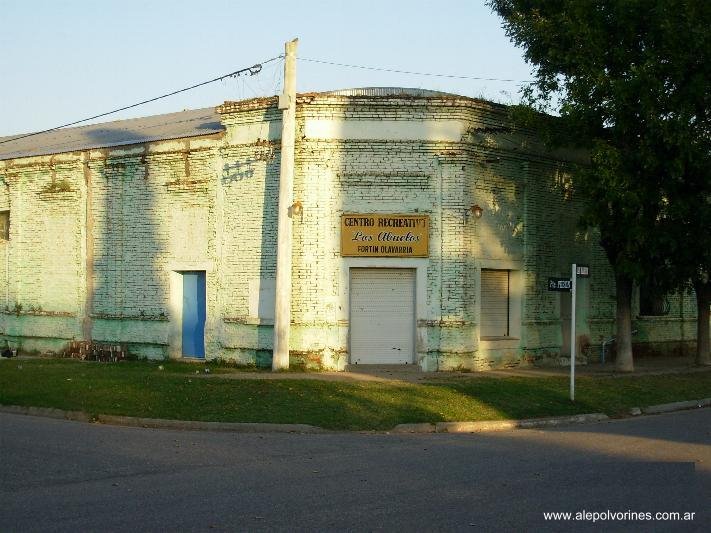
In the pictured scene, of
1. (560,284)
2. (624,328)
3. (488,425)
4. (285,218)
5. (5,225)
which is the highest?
(5,225)

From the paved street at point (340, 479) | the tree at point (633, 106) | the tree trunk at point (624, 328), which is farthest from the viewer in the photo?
the tree trunk at point (624, 328)

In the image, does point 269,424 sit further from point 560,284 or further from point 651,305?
point 651,305

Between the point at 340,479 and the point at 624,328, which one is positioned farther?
the point at 624,328

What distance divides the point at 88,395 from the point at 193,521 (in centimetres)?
978

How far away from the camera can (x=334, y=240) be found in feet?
73.7

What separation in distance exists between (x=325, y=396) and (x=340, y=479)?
6.89 meters

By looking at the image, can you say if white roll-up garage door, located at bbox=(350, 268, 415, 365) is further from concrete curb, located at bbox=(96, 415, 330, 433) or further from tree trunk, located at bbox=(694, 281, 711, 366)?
tree trunk, located at bbox=(694, 281, 711, 366)

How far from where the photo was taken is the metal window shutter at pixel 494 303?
23734mm

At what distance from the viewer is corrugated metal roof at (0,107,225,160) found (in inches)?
1089

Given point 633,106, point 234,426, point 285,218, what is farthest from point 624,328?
point 234,426

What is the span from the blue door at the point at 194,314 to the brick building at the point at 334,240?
0.04 meters

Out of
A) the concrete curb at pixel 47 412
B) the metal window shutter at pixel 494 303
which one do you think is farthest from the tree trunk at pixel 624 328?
the concrete curb at pixel 47 412

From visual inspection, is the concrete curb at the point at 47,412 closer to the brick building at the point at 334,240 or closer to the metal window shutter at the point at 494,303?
the brick building at the point at 334,240

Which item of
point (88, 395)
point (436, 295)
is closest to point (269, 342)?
point (436, 295)
